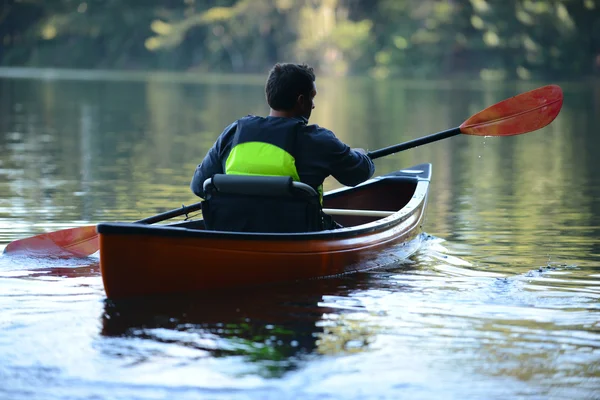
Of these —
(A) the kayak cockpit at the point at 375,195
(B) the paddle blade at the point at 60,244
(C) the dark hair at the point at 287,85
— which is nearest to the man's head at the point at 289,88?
(C) the dark hair at the point at 287,85

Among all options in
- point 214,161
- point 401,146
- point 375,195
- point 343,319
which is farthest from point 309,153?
point 375,195

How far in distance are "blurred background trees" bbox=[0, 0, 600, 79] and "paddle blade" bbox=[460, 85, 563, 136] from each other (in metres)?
46.8

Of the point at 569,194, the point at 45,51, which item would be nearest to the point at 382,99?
the point at 569,194

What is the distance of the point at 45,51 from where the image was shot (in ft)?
241

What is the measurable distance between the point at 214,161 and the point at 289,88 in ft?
1.98

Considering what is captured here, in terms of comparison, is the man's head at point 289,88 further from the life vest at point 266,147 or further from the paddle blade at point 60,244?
the paddle blade at point 60,244

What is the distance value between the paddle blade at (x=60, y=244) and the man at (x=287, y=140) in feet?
4.43

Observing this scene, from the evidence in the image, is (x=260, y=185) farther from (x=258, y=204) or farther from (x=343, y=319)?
(x=343, y=319)

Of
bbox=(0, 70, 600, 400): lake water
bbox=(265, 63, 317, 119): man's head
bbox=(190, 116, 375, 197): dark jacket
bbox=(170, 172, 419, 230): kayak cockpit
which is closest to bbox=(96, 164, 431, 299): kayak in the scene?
bbox=(0, 70, 600, 400): lake water

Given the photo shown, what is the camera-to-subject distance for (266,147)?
570 centimetres

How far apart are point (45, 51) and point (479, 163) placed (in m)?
63.2

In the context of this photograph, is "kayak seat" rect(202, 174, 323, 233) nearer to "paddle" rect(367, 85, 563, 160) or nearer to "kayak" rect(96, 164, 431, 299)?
"kayak" rect(96, 164, 431, 299)

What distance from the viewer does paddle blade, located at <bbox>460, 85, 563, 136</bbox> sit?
24.5 feet

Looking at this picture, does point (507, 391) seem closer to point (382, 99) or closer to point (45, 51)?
point (382, 99)
